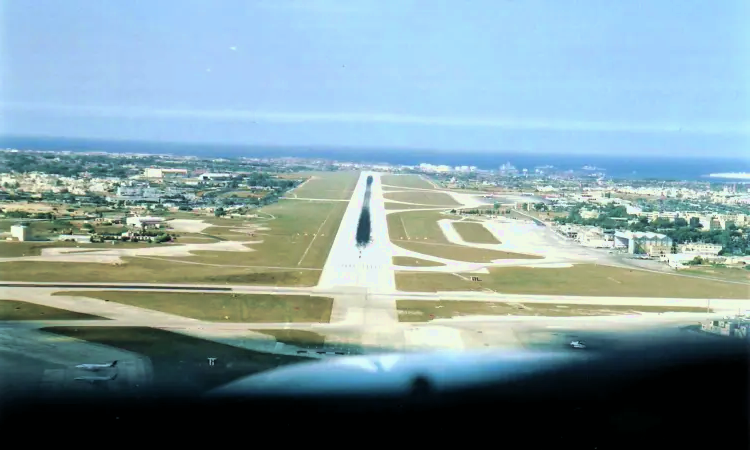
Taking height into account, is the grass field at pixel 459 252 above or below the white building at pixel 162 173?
below

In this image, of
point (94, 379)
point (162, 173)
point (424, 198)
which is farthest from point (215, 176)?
point (94, 379)

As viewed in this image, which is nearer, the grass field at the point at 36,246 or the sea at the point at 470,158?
the grass field at the point at 36,246

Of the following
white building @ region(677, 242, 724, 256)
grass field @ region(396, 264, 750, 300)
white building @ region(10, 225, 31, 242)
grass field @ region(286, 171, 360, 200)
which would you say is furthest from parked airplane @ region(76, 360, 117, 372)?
grass field @ region(286, 171, 360, 200)

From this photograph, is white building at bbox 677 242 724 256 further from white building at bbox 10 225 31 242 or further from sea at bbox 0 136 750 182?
white building at bbox 10 225 31 242

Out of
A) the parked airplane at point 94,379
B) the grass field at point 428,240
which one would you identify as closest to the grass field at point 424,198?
the grass field at point 428,240

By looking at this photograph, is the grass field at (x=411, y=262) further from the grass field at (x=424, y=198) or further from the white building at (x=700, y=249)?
the grass field at (x=424, y=198)

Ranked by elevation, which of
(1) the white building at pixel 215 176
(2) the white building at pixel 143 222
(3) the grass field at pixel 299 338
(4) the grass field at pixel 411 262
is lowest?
(3) the grass field at pixel 299 338
